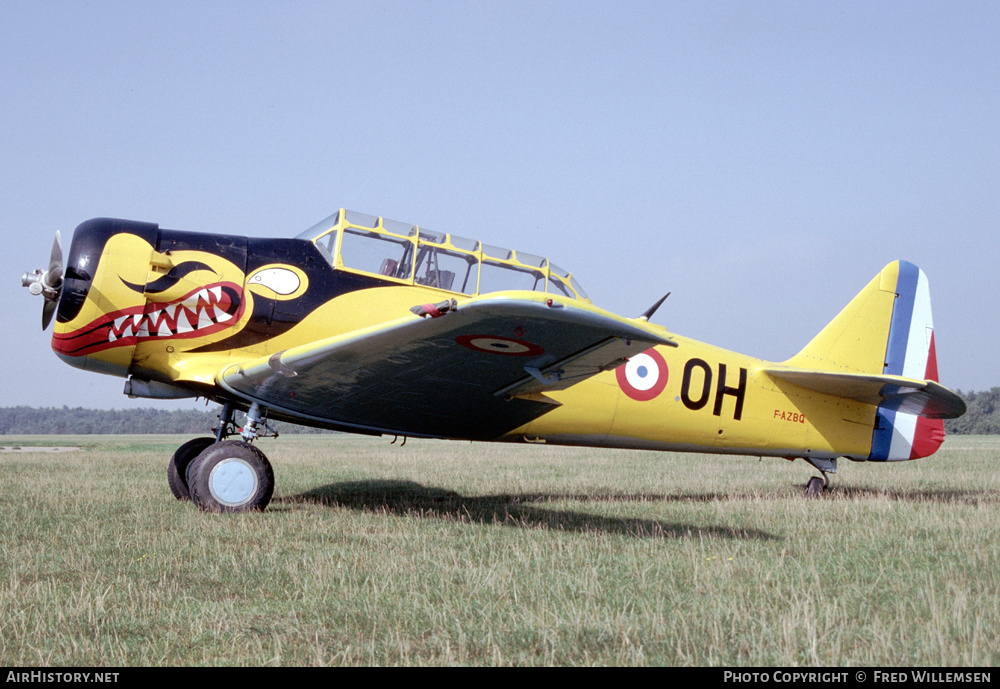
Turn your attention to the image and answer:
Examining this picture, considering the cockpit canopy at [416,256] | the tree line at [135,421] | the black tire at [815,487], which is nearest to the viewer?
the cockpit canopy at [416,256]

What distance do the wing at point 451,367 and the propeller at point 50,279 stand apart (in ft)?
5.54

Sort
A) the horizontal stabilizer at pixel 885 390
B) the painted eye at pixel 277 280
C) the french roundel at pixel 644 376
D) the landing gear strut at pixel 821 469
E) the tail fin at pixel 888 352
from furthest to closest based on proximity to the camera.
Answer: the tail fin at pixel 888 352 → the landing gear strut at pixel 821 469 → the horizontal stabilizer at pixel 885 390 → the french roundel at pixel 644 376 → the painted eye at pixel 277 280

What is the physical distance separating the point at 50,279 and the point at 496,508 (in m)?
4.72

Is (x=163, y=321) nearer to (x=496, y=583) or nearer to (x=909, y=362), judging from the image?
(x=496, y=583)

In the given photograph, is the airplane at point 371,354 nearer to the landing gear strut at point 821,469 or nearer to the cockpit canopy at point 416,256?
the cockpit canopy at point 416,256

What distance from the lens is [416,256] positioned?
714 cm

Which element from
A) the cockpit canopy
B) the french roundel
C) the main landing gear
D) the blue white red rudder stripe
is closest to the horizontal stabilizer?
the blue white red rudder stripe

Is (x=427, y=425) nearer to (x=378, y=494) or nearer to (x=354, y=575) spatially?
(x=378, y=494)

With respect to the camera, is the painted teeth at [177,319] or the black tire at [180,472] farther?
the black tire at [180,472]

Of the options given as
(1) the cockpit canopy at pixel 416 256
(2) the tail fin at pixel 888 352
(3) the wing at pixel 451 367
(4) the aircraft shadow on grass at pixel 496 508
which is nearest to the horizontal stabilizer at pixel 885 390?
(2) the tail fin at pixel 888 352

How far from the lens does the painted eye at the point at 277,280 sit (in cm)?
668

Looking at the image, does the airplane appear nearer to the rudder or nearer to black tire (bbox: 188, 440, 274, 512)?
black tire (bbox: 188, 440, 274, 512)

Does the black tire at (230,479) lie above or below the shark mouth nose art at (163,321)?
below

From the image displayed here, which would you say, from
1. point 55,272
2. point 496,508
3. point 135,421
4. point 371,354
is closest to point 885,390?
point 496,508
